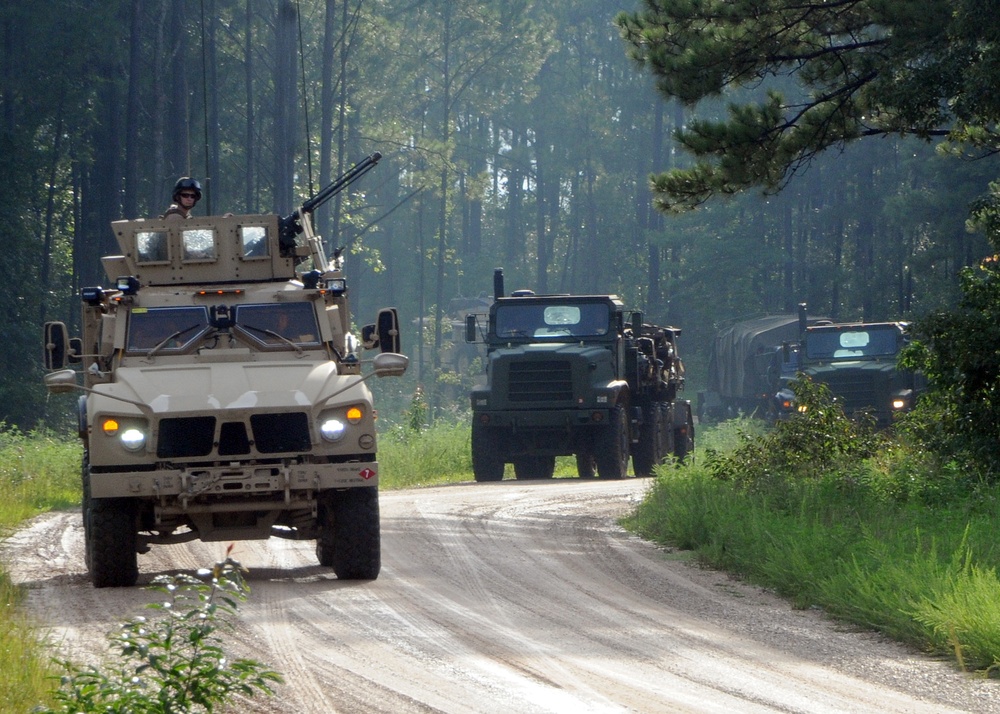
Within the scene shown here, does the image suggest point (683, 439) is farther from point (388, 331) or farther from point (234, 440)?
point (234, 440)

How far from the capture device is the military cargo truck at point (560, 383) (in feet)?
65.3

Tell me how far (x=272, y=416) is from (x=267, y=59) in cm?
4332

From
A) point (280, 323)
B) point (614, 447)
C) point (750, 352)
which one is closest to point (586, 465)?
point (614, 447)

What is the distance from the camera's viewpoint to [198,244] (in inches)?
433

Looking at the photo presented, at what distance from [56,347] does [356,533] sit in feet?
9.14

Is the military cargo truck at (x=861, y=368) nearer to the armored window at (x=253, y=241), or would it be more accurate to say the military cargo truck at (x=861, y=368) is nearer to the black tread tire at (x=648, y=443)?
the black tread tire at (x=648, y=443)

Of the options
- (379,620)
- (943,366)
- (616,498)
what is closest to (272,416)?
(379,620)

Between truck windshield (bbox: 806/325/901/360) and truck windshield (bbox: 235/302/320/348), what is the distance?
17018 millimetres

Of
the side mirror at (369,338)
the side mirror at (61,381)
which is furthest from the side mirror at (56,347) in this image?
the side mirror at (369,338)

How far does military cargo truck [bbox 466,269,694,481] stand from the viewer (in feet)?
65.3

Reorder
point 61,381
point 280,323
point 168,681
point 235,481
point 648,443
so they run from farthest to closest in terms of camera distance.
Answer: point 648,443 < point 280,323 < point 61,381 < point 235,481 < point 168,681

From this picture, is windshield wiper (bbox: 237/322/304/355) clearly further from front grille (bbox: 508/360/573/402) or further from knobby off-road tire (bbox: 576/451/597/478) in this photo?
knobby off-road tire (bbox: 576/451/597/478)

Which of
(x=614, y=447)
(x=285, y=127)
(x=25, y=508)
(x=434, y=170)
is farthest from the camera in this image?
(x=434, y=170)

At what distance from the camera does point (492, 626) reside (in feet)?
26.0
